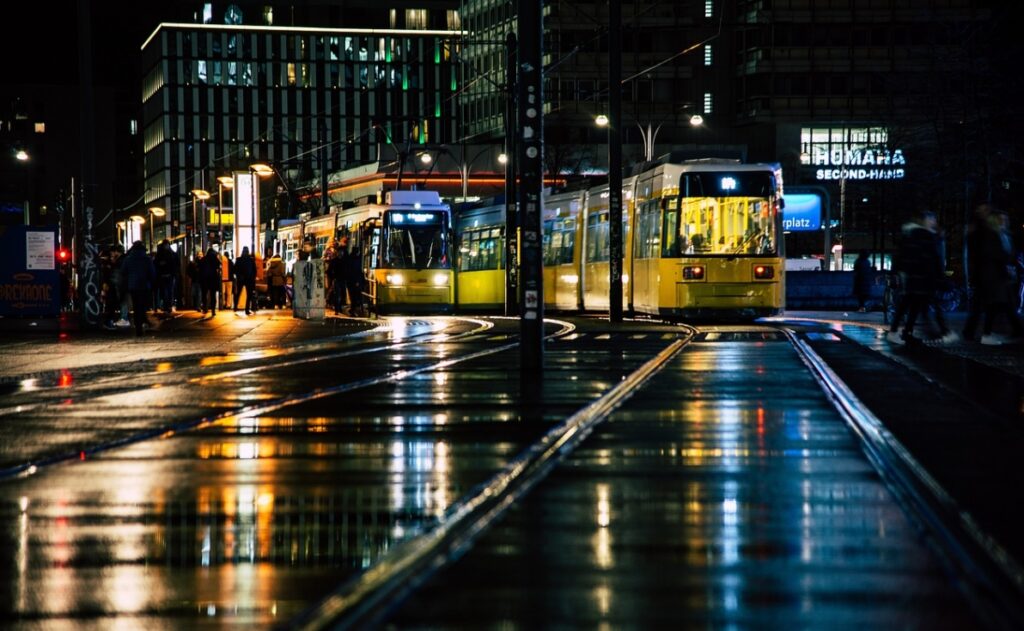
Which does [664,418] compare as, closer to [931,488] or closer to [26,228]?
[931,488]

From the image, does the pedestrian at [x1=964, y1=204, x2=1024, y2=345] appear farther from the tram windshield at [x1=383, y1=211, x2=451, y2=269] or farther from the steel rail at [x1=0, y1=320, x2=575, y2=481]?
the tram windshield at [x1=383, y1=211, x2=451, y2=269]

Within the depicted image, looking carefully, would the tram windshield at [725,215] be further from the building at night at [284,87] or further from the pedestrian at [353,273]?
the building at night at [284,87]

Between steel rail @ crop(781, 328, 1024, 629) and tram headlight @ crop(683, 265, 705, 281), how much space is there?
73.6ft

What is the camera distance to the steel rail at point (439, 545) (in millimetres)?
6328

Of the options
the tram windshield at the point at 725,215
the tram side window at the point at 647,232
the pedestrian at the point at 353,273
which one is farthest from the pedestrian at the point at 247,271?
the tram windshield at the point at 725,215

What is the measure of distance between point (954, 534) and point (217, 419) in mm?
7859

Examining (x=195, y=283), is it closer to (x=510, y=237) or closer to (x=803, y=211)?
(x=510, y=237)

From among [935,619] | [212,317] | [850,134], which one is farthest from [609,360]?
[850,134]

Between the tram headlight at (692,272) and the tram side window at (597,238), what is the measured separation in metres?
6.40

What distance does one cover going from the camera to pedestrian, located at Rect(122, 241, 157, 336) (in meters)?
32.2

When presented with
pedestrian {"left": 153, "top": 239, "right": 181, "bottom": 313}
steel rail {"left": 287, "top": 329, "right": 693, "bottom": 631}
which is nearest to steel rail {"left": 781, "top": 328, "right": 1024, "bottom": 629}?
steel rail {"left": 287, "top": 329, "right": 693, "bottom": 631}

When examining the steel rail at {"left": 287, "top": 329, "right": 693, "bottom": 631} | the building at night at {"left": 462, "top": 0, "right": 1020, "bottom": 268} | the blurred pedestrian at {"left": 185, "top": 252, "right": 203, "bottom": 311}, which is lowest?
the steel rail at {"left": 287, "top": 329, "right": 693, "bottom": 631}

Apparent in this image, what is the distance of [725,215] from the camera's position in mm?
36344

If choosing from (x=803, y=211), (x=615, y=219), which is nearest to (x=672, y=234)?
(x=615, y=219)
